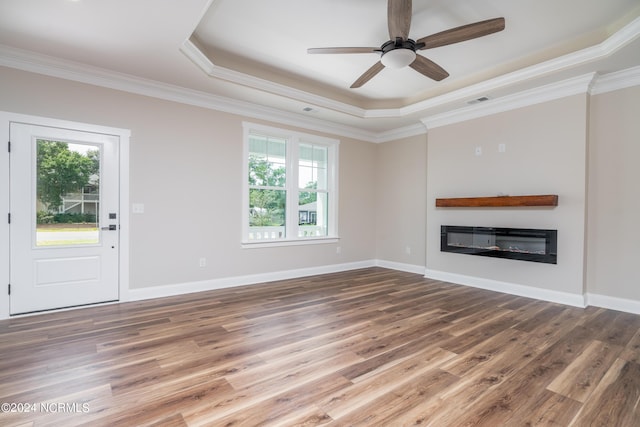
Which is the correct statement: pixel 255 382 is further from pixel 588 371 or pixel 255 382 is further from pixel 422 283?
pixel 422 283

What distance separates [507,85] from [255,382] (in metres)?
4.46

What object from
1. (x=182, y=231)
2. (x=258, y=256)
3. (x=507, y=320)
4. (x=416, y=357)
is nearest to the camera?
(x=416, y=357)

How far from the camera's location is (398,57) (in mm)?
2867

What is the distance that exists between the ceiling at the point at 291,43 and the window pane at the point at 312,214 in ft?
5.57

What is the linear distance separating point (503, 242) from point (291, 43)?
3.92 m

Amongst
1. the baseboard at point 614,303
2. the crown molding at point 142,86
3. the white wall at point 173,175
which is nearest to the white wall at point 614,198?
the baseboard at point 614,303

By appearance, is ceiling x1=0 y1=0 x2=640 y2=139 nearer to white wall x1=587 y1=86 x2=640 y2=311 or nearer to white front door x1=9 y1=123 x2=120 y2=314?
white wall x1=587 y1=86 x2=640 y2=311

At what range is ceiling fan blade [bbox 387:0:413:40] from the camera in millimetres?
2373

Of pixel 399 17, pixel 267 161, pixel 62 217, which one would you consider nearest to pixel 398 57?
pixel 399 17

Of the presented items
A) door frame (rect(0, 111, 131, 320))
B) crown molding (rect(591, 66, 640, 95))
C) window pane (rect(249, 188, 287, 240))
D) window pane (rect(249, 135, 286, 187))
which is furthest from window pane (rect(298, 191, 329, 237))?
crown molding (rect(591, 66, 640, 95))

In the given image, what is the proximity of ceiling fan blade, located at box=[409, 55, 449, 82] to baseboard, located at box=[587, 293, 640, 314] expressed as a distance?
131 inches

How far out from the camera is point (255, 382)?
6.81 ft

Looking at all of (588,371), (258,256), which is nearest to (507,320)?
(588,371)

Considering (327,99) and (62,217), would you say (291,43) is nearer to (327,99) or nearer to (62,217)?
(327,99)
